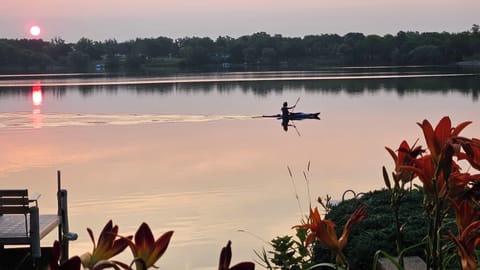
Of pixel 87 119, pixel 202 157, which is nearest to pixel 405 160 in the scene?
pixel 202 157

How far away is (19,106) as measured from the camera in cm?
4038

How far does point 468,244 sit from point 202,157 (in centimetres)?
1829

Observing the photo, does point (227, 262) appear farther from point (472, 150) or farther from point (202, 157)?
point (202, 157)

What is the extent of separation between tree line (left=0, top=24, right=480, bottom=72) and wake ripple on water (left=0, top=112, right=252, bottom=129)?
7618 cm

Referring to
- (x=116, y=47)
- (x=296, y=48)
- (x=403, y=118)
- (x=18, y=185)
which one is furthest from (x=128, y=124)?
(x=116, y=47)

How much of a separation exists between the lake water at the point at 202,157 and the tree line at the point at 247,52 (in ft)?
206

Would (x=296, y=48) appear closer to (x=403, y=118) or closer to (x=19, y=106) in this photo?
(x=19, y=106)

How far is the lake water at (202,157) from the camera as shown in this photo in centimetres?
1116

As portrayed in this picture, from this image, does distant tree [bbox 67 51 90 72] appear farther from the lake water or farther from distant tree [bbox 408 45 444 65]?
the lake water

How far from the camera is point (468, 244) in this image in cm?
139

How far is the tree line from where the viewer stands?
105 metres

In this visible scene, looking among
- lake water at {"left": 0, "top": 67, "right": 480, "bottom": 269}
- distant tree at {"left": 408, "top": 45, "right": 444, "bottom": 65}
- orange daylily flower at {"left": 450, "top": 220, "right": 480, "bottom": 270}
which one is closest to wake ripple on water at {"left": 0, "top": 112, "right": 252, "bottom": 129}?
lake water at {"left": 0, "top": 67, "right": 480, "bottom": 269}

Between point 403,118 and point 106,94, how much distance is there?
26.2m

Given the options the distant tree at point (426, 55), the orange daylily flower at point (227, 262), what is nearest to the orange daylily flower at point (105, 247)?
the orange daylily flower at point (227, 262)
